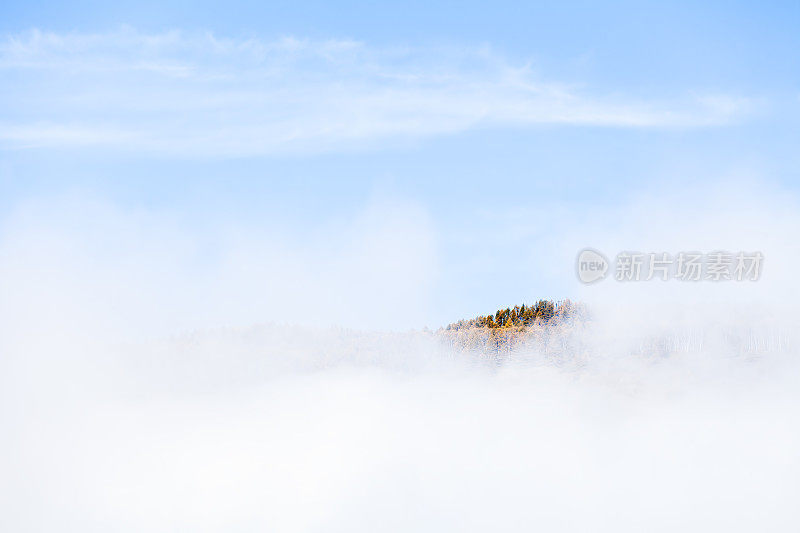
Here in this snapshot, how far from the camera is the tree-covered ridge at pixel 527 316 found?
3139cm

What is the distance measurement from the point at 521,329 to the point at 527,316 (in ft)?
4.72

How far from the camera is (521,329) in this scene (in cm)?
3086

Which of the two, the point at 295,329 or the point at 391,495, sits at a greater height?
the point at 295,329

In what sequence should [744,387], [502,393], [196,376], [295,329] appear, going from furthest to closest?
1. [295,329]
2. [196,376]
3. [502,393]
4. [744,387]

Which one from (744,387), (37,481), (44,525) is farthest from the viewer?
(744,387)

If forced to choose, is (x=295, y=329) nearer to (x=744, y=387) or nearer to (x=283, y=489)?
(x=283, y=489)

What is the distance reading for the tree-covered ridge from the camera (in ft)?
103

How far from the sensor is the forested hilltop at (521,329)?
30.0m

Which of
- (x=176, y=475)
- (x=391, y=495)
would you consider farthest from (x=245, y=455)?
(x=391, y=495)

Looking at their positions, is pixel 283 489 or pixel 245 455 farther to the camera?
pixel 245 455

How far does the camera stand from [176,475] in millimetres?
24188

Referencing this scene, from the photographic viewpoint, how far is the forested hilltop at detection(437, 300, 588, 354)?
30.0 meters

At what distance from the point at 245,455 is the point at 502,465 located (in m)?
8.21

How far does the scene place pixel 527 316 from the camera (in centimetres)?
3216
